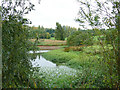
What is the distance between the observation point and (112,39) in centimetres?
179

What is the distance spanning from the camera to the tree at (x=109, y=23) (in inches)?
69.7

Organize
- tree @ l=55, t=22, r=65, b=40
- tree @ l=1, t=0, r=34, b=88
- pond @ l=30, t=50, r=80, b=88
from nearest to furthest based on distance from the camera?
tree @ l=1, t=0, r=34, b=88 → pond @ l=30, t=50, r=80, b=88 → tree @ l=55, t=22, r=65, b=40

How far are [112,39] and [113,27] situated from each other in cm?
19

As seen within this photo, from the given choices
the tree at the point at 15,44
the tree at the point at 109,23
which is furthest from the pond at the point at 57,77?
the tree at the point at 109,23

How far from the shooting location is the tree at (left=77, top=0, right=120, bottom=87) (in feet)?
A: 5.81

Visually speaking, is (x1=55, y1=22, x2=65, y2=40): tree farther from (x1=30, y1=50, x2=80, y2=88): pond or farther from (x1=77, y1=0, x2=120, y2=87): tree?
(x1=77, y1=0, x2=120, y2=87): tree

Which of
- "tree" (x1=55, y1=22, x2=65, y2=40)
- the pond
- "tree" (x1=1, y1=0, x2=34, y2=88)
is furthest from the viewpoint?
"tree" (x1=55, y1=22, x2=65, y2=40)

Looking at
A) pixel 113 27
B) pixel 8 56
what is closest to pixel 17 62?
pixel 8 56

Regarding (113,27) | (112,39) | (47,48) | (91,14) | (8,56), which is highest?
(91,14)

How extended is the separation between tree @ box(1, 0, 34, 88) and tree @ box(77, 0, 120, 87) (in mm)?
855

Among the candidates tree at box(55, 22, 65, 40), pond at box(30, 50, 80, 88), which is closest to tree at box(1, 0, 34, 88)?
pond at box(30, 50, 80, 88)

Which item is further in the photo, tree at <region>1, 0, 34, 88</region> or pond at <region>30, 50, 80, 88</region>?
pond at <region>30, 50, 80, 88</region>

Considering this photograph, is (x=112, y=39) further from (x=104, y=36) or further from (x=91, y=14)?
(x=91, y=14)

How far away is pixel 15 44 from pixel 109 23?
1.30 m
